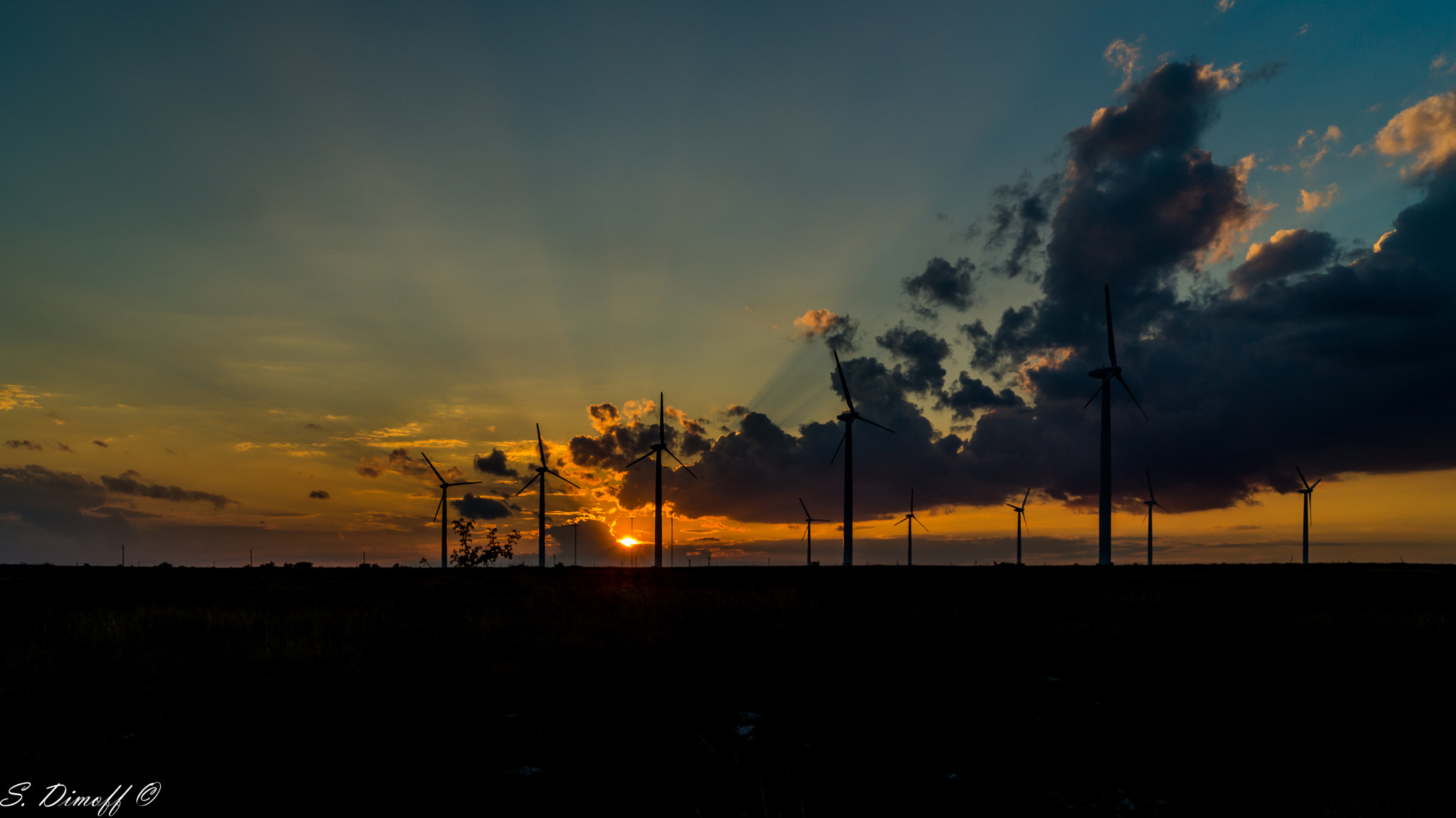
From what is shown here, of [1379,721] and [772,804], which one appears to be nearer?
[772,804]

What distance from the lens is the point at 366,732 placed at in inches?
551

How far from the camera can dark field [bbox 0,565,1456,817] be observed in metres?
10.9

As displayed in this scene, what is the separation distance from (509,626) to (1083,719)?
19220 millimetres

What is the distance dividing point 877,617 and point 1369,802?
62.1 feet

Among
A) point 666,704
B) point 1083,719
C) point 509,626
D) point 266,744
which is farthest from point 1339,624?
point 266,744

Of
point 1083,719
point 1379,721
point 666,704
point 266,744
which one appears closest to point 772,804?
point 666,704

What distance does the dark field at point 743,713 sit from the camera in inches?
428

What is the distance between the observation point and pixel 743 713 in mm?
14797

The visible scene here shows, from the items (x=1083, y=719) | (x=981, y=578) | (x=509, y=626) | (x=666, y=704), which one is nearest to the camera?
(x=1083, y=719)

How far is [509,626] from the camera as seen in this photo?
2667cm

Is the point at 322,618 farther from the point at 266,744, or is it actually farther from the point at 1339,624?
the point at 1339,624

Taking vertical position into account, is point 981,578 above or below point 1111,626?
below

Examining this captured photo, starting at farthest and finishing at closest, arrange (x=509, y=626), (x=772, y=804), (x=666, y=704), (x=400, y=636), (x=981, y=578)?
(x=981, y=578), (x=509, y=626), (x=400, y=636), (x=666, y=704), (x=772, y=804)

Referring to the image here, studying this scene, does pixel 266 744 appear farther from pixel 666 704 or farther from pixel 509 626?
pixel 509 626
